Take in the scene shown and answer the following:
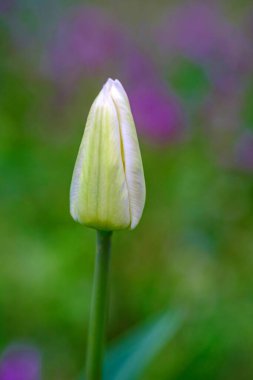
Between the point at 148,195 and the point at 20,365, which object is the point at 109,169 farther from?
the point at 148,195

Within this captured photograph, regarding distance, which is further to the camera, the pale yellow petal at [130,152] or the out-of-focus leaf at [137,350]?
the out-of-focus leaf at [137,350]

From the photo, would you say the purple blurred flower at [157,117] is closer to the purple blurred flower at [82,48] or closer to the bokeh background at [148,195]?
the bokeh background at [148,195]

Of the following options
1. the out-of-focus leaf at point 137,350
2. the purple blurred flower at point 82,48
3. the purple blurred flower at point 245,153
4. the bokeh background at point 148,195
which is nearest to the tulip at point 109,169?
the out-of-focus leaf at point 137,350

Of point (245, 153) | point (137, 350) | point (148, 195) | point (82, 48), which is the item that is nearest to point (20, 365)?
point (137, 350)

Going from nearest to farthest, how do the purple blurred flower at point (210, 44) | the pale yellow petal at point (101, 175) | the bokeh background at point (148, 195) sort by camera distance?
the pale yellow petal at point (101, 175) → the bokeh background at point (148, 195) → the purple blurred flower at point (210, 44)

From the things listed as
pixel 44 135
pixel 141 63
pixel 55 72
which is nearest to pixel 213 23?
pixel 141 63

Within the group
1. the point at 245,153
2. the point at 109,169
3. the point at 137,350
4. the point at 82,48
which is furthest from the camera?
the point at 82,48

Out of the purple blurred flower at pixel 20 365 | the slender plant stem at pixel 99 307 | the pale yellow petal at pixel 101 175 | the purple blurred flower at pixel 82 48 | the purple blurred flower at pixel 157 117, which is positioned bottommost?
the purple blurred flower at pixel 20 365

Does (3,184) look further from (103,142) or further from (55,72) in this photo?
(103,142)
